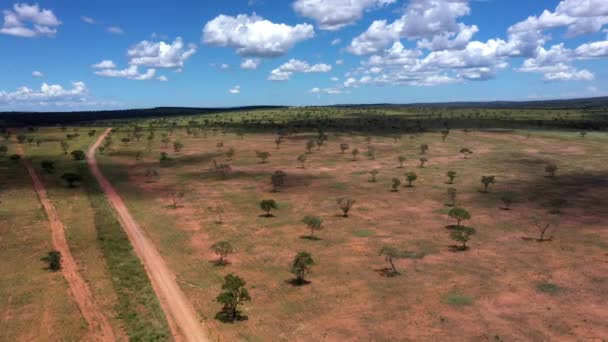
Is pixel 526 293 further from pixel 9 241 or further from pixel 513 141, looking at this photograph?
pixel 513 141

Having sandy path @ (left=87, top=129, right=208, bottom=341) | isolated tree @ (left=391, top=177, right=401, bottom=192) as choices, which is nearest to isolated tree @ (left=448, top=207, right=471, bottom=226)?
isolated tree @ (left=391, top=177, right=401, bottom=192)

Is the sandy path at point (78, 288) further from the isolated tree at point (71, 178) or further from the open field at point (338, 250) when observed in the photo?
the isolated tree at point (71, 178)

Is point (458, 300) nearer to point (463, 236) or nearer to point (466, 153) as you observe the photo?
point (463, 236)

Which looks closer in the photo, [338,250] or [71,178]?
[338,250]

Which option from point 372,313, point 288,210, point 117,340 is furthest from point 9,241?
point 372,313

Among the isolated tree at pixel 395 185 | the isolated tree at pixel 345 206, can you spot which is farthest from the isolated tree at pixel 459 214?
the isolated tree at pixel 395 185

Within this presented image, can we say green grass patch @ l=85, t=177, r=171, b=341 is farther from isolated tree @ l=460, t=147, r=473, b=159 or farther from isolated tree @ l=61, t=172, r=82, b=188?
isolated tree @ l=460, t=147, r=473, b=159

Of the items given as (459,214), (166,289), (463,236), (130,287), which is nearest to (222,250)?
(166,289)
